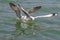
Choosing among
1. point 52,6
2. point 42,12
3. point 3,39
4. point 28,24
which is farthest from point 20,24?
point 52,6

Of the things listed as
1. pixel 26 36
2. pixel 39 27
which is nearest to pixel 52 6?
pixel 39 27

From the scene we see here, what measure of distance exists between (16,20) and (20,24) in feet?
1.39

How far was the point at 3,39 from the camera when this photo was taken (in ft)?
20.7

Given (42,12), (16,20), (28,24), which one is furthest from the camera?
(42,12)

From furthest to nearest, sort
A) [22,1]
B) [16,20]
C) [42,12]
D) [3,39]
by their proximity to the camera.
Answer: [22,1]
[42,12]
[16,20]
[3,39]

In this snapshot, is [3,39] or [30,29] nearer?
[3,39]

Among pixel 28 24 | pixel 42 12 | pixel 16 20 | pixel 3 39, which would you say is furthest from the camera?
pixel 42 12

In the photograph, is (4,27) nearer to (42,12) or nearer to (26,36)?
(26,36)

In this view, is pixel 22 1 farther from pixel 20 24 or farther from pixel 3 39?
pixel 3 39

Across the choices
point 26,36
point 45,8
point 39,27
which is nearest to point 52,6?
point 45,8

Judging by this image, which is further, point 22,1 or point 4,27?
point 22,1

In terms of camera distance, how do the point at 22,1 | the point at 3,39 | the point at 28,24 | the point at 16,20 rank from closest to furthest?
the point at 3,39
the point at 28,24
the point at 16,20
the point at 22,1

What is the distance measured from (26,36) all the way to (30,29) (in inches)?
14.8

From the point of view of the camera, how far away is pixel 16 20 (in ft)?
24.0
